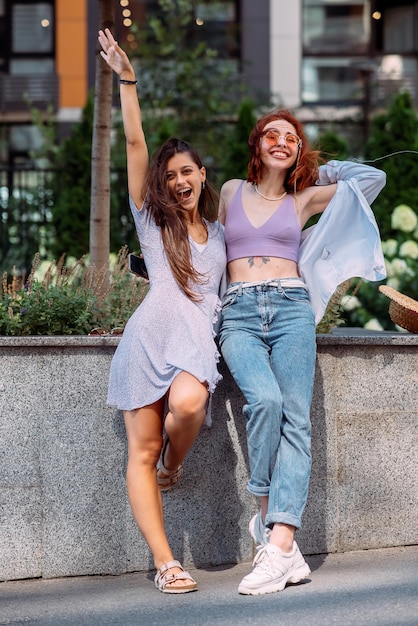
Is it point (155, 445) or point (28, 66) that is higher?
point (28, 66)

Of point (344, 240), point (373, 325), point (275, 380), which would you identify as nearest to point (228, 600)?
point (275, 380)

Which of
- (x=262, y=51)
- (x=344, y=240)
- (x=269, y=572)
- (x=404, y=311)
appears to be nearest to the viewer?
(x=269, y=572)

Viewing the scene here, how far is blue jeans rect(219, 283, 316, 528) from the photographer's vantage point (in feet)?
12.8

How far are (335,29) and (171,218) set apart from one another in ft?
53.5

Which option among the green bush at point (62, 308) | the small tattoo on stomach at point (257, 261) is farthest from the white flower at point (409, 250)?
the small tattoo on stomach at point (257, 261)

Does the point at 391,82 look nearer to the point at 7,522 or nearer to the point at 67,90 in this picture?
the point at 67,90

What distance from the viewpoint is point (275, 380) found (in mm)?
4000

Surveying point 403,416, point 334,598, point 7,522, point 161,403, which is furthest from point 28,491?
point 403,416

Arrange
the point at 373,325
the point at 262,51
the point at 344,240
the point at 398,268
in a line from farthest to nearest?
the point at 262,51
the point at 398,268
the point at 373,325
the point at 344,240

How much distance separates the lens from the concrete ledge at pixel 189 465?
14.0ft

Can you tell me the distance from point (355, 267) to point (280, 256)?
0.38 m

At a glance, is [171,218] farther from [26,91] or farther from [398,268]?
[26,91]

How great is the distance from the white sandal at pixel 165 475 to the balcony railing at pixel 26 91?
15.6 m

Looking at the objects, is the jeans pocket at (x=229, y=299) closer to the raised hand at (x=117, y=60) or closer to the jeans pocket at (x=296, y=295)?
the jeans pocket at (x=296, y=295)
